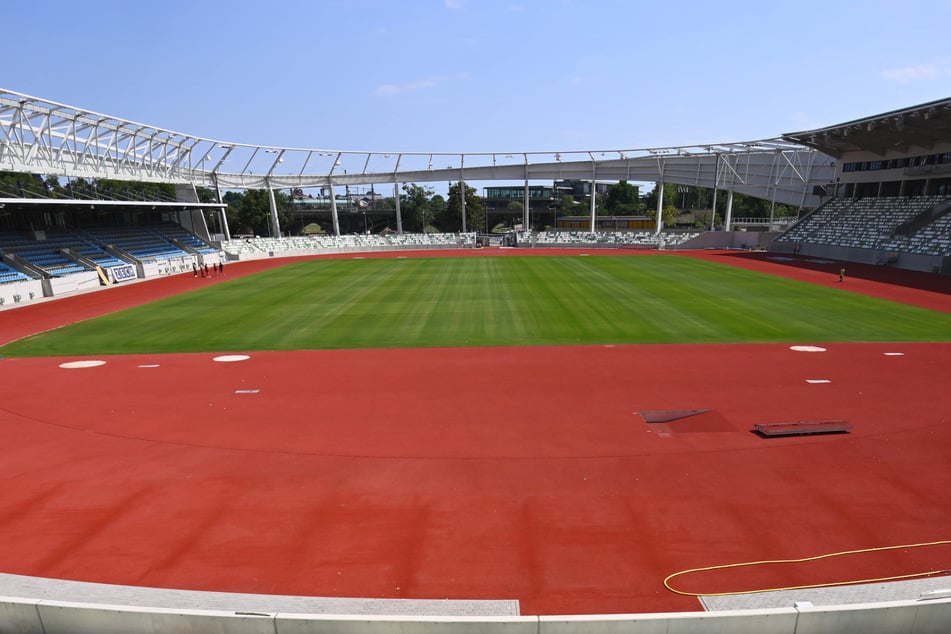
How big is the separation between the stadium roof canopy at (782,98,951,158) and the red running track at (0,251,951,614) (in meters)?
32.5

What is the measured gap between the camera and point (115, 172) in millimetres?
45500

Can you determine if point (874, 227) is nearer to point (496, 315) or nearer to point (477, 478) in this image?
point (496, 315)

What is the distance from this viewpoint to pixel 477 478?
9.06m

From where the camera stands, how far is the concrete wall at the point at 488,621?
15.4 ft

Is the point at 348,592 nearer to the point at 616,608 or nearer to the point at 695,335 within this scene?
the point at 616,608

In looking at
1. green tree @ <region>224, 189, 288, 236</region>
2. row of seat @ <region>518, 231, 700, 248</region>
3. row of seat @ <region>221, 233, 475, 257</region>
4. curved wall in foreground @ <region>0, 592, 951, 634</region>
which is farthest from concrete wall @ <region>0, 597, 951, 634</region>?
green tree @ <region>224, 189, 288, 236</region>

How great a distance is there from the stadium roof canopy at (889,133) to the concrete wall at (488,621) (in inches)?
1746

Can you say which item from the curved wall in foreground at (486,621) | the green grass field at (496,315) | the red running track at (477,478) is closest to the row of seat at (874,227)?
the green grass field at (496,315)

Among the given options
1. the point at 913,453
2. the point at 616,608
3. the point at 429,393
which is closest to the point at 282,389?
the point at 429,393

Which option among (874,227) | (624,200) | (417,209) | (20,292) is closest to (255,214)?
(417,209)

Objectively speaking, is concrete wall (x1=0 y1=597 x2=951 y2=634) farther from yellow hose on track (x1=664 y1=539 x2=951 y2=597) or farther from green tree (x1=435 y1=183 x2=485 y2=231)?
green tree (x1=435 y1=183 x2=485 y2=231)

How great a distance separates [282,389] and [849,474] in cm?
1302

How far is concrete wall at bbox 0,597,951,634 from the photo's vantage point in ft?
15.4

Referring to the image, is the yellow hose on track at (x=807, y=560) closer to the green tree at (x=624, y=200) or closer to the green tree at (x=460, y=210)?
the green tree at (x=460, y=210)
